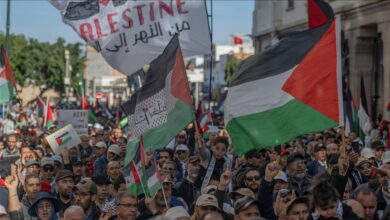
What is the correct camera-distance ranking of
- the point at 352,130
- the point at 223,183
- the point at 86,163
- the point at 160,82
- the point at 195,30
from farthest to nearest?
the point at 352,130 → the point at 195,30 → the point at 86,163 → the point at 160,82 → the point at 223,183

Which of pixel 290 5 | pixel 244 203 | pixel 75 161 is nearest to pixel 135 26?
pixel 75 161

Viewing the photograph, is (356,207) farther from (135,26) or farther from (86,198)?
Result: (135,26)

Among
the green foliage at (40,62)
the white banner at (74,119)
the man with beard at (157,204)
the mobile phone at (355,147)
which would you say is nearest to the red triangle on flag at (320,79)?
the man with beard at (157,204)

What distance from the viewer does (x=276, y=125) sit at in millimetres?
8922

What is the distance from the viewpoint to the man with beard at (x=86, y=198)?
28.8ft

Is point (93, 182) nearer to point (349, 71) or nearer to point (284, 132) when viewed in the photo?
point (284, 132)

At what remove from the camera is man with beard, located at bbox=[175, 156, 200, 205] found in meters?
9.78

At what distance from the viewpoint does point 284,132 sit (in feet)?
28.9

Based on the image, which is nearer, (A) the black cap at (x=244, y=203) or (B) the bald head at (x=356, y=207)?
(B) the bald head at (x=356, y=207)

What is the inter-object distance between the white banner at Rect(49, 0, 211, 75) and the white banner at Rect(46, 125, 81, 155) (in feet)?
5.03

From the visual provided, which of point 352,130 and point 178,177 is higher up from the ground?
point 178,177

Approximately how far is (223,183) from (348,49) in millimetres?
24474

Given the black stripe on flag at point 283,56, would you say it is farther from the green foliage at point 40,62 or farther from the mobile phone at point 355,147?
the green foliage at point 40,62

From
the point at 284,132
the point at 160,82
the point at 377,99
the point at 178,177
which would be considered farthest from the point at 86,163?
the point at 377,99
